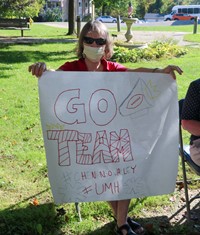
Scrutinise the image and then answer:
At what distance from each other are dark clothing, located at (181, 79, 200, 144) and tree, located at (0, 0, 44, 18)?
18605 millimetres

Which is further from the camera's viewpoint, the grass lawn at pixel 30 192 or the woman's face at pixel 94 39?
the grass lawn at pixel 30 192

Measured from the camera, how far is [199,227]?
308cm

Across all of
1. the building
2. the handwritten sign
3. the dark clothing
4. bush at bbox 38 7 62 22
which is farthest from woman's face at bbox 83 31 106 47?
the building

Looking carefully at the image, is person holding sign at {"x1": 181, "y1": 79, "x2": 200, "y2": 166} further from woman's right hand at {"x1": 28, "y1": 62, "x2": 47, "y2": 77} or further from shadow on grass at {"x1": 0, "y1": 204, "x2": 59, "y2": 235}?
shadow on grass at {"x1": 0, "y1": 204, "x2": 59, "y2": 235}

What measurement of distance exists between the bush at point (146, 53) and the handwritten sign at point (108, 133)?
26.6ft

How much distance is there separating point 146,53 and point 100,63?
8.55 meters

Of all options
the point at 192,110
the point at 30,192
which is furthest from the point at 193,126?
the point at 30,192

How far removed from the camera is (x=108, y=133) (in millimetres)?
2770

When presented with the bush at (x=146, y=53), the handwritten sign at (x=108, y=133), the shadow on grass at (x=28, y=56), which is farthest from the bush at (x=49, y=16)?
the handwritten sign at (x=108, y=133)

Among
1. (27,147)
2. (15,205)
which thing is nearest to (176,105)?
(15,205)

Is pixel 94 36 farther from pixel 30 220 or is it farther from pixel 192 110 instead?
pixel 30 220

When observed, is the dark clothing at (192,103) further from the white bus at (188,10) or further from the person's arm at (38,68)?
the white bus at (188,10)

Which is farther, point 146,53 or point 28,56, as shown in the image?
point 28,56

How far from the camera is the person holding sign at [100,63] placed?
9.36ft
